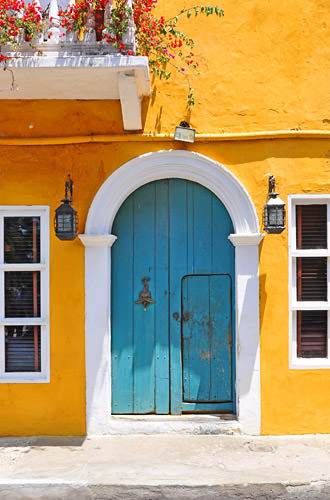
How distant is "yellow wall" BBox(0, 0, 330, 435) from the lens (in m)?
5.38

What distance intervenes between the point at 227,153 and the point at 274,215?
82 cm

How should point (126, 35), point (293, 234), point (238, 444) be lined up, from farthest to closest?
point (293, 234)
point (238, 444)
point (126, 35)

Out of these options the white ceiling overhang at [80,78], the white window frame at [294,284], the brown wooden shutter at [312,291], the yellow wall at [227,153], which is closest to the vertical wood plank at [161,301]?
the yellow wall at [227,153]

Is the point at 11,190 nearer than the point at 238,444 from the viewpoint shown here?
No

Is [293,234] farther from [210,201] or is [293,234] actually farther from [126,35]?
[126,35]

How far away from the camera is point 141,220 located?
558cm

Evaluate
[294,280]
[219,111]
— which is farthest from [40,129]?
[294,280]

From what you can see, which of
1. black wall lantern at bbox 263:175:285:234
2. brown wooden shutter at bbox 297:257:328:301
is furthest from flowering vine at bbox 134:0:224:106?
brown wooden shutter at bbox 297:257:328:301

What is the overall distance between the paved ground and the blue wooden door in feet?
1.54

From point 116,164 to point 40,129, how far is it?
86 centimetres

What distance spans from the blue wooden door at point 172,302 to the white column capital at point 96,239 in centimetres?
23

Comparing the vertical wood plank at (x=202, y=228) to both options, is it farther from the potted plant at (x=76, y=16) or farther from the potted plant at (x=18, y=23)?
the potted plant at (x=18, y=23)

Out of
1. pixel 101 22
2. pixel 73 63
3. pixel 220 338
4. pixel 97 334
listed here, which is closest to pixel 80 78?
pixel 73 63

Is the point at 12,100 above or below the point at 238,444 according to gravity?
above
